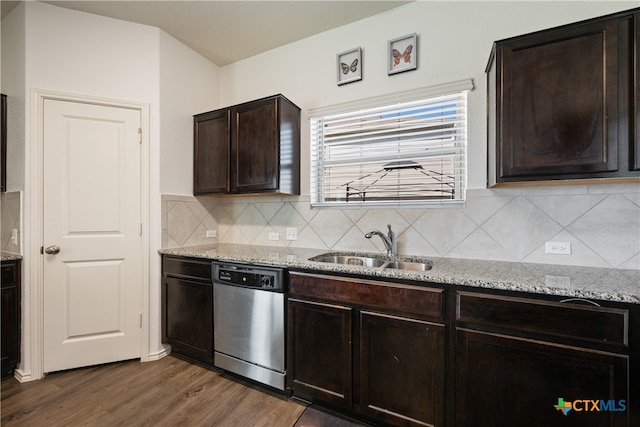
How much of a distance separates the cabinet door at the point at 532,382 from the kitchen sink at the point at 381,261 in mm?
576

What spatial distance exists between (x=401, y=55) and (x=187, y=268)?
2.44 metres

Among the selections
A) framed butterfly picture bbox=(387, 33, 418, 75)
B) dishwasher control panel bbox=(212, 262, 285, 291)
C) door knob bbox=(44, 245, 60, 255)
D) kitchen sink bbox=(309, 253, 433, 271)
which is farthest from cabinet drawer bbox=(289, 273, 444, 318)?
door knob bbox=(44, 245, 60, 255)

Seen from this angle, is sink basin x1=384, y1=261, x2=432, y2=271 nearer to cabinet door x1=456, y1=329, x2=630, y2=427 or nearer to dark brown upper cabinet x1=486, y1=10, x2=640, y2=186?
cabinet door x1=456, y1=329, x2=630, y2=427

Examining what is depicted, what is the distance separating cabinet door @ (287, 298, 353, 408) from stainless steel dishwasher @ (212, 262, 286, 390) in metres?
0.09

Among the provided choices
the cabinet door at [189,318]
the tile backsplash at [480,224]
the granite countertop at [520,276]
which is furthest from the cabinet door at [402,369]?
the cabinet door at [189,318]

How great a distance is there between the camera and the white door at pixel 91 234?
2.14 meters

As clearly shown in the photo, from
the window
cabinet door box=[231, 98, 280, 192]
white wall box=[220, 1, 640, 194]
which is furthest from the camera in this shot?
cabinet door box=[231, 98, 280, 192]

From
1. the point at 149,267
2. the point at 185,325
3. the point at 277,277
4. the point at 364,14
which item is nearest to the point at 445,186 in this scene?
the point at 277,277

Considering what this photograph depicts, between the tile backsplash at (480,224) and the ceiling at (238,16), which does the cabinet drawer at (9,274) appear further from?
the ceiling at (238,16)

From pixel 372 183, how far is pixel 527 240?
1.14m

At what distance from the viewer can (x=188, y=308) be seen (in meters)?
2.28

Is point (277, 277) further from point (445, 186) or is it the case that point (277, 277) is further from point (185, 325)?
point (445, 186)

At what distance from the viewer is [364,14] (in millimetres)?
2277

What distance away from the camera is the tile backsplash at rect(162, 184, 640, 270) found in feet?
5.28
